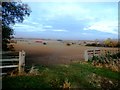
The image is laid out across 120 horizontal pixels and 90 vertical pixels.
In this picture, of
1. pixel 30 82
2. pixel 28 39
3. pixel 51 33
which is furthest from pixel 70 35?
pixel 30 82

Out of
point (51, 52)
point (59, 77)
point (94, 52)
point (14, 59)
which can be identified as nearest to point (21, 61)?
point (14, 59)

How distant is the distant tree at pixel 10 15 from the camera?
3.54 metres

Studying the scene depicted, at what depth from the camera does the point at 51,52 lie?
3.69m

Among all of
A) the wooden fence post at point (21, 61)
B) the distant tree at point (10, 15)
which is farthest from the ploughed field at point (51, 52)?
the distant tree at point (10, 15)

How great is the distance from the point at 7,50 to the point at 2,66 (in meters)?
0.20

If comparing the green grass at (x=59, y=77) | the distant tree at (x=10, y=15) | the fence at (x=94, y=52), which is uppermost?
the distant tree at (x=10, y=15)

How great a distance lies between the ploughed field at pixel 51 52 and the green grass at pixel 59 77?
75 millimetres

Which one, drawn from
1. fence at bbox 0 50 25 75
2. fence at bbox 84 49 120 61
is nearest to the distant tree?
fence at bbox 0 50 25 75

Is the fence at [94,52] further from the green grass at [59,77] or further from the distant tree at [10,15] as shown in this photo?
the distant tree at [10,15]

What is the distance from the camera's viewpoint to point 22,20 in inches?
141

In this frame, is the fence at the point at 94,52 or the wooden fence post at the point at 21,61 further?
the fence at the point at 94,52

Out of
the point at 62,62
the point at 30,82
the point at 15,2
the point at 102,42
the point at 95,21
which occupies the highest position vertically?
the point at 15,2

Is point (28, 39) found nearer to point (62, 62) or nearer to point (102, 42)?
point (62, 62)

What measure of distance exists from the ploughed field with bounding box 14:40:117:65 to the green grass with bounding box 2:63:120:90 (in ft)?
0.25
